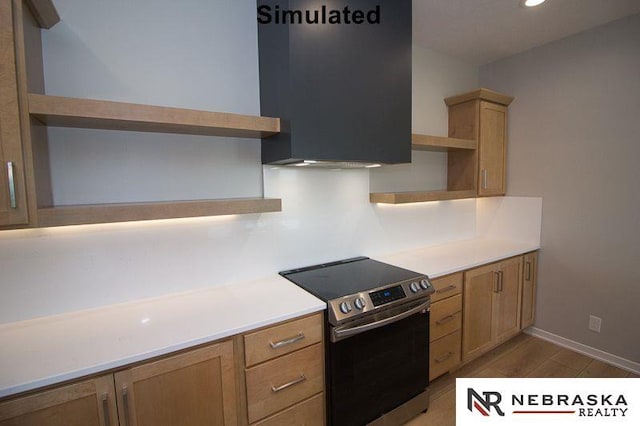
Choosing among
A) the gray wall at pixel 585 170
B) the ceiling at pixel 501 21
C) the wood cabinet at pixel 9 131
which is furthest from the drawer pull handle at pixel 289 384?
the gray wall at pixel 585 170

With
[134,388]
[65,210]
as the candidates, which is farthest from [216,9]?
[134,388]

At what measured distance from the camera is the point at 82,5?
4.55 ft

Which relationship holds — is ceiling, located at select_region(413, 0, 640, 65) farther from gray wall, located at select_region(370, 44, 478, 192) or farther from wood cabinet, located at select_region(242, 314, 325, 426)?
wood cabinet, located at select_region(242, 314, 325, 426)

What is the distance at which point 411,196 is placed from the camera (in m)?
2.27

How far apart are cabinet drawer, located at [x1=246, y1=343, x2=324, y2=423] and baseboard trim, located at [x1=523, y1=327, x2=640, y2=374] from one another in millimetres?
2447

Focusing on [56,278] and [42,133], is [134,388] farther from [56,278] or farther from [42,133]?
[42,133]

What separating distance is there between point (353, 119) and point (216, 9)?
1.02m

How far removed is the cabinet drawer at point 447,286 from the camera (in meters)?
1.99

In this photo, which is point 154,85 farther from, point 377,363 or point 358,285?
point 377,363

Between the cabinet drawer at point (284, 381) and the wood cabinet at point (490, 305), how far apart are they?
4.22 ft

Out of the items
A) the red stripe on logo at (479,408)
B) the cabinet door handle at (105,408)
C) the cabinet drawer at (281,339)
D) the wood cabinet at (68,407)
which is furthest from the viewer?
the red stripe on logo at (479,408)

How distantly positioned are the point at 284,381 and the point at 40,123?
63.5 inches

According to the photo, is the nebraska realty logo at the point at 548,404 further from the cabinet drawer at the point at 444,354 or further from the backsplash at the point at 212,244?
the backsplash at the point at 212,244

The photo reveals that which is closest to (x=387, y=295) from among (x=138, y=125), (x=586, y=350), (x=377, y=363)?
(x=377, y=363)
